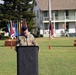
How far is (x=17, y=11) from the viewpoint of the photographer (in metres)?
67.9

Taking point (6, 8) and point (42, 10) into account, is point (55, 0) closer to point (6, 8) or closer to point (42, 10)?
point (42, 10)

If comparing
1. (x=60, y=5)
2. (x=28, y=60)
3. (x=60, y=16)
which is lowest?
(x=28, y=60)

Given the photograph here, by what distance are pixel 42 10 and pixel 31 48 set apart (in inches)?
2951

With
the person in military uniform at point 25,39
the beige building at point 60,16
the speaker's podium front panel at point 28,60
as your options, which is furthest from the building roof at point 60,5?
the speaker's podium front panel at point 28,60

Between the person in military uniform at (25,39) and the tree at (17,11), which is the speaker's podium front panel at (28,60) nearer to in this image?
the person in military uniform at (25,39)

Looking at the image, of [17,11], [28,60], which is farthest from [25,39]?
[17,11]

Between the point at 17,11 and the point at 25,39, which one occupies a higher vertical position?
the point at 17,11

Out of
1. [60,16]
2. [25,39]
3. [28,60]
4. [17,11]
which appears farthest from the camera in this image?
[60,16]

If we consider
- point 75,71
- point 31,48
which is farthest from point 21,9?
point 31,48

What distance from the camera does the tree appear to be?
2603 inches

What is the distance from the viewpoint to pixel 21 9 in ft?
225

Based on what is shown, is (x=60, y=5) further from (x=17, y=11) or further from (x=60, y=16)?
(x=17, y=11)

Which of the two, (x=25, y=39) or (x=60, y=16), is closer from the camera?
(x=25, y=39)

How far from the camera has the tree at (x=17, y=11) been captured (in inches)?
2603
